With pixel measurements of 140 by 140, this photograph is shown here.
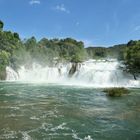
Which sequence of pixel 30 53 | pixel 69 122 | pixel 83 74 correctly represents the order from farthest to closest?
pixel 30 53 → pixel 83 74 → pixel 69 122

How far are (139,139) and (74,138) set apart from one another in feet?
8.34

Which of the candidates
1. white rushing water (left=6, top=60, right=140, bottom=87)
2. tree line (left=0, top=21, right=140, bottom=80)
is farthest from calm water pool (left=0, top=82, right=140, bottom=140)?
white rushing water (left=6, top=60, right=140, bottom=87)

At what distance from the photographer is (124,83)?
127 feet

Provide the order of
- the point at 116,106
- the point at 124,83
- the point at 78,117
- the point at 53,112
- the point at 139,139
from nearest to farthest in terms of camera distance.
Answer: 1. the point at 139,139
2. the point at 78,117
3. the point at 53,112
4. the point at 116,106
5. the point at 124,83

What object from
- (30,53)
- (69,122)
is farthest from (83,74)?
(69,122)

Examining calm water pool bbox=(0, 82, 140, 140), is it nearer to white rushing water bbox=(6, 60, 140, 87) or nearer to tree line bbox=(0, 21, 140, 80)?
tree line bbox=(0, 21, 140, 80)

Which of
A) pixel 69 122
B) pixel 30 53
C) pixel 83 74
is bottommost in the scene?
pixel 69 122

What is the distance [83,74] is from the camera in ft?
144

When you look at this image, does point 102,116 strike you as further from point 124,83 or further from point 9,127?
point 124,83

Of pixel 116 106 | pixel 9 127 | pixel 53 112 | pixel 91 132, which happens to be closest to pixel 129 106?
pixel 116 106

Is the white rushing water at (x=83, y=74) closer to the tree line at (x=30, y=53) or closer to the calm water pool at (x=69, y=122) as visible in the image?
the tree line at (x=30, y=53)

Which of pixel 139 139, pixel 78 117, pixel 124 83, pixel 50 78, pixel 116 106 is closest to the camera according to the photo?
pixel 139 139

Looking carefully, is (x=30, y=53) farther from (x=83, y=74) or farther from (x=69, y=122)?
(x=69, y=122)

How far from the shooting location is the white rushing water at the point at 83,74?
4008cm
